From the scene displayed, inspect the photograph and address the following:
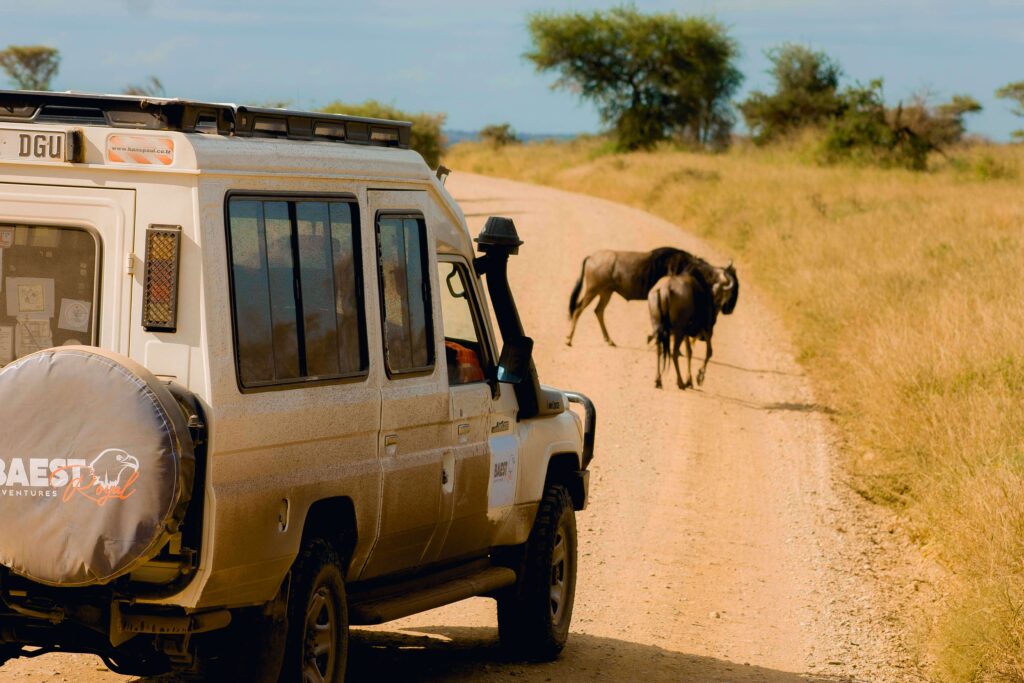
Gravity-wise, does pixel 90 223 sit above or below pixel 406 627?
above

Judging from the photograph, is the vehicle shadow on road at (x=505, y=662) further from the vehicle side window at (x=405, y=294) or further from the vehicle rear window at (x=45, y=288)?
the vehicle rear window at (x=45, y=288)

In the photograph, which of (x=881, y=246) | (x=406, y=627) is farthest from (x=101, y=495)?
(x=881, y=246)

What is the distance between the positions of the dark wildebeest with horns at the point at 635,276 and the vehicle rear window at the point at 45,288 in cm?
1375

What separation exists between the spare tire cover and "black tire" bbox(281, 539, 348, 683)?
2.80 ft

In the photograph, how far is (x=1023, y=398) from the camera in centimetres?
1270

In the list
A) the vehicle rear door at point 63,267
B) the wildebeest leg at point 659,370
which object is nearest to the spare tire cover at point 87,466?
the vehicle rear door at point 63,267

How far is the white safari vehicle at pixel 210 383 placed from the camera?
456 centimetres

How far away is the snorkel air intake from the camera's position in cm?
660

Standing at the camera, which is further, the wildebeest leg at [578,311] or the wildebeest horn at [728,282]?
the wildebeest leg at [578,311]

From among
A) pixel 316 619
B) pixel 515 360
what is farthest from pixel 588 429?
pixel 316 619

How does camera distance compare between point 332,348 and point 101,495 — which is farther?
point 332,348

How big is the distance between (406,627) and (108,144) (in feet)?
13.4

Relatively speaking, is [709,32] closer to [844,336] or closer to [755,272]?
[755,272]

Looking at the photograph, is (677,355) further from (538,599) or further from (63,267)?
(63,267)
